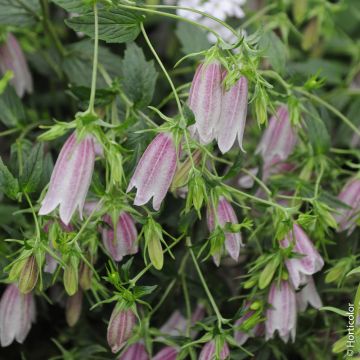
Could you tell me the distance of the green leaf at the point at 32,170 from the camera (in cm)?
110

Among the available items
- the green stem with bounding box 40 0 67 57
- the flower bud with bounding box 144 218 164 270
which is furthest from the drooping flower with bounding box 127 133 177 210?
the green stem with bounding box 40 0 67 57

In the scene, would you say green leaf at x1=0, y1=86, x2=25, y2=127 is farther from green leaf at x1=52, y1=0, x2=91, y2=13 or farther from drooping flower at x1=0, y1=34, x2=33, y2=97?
green leaf at x1=52, y1=0, x2=91, y2=13

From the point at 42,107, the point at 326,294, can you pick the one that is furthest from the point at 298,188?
the point at 42,107

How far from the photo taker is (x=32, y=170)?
1100 millimetres

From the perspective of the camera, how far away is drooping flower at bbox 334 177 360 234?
4.12 feet

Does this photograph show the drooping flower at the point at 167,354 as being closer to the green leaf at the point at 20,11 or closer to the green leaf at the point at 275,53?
the green leaf at the point at 275,53

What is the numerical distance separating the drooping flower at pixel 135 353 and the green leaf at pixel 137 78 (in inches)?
15.3

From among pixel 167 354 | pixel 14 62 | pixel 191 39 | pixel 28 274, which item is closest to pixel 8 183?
pixel 28 274

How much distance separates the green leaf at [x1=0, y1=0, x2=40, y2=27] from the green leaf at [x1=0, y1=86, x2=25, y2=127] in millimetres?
137

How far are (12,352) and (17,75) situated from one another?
0.55 meters

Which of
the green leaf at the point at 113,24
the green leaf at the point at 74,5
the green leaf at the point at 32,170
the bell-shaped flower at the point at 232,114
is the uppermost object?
the green leaf at the point at 74,5

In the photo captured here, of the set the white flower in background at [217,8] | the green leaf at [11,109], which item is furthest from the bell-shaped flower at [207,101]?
the white flower in background at [217,8]

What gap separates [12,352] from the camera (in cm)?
143

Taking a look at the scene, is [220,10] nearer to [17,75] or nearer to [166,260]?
[17,75]
